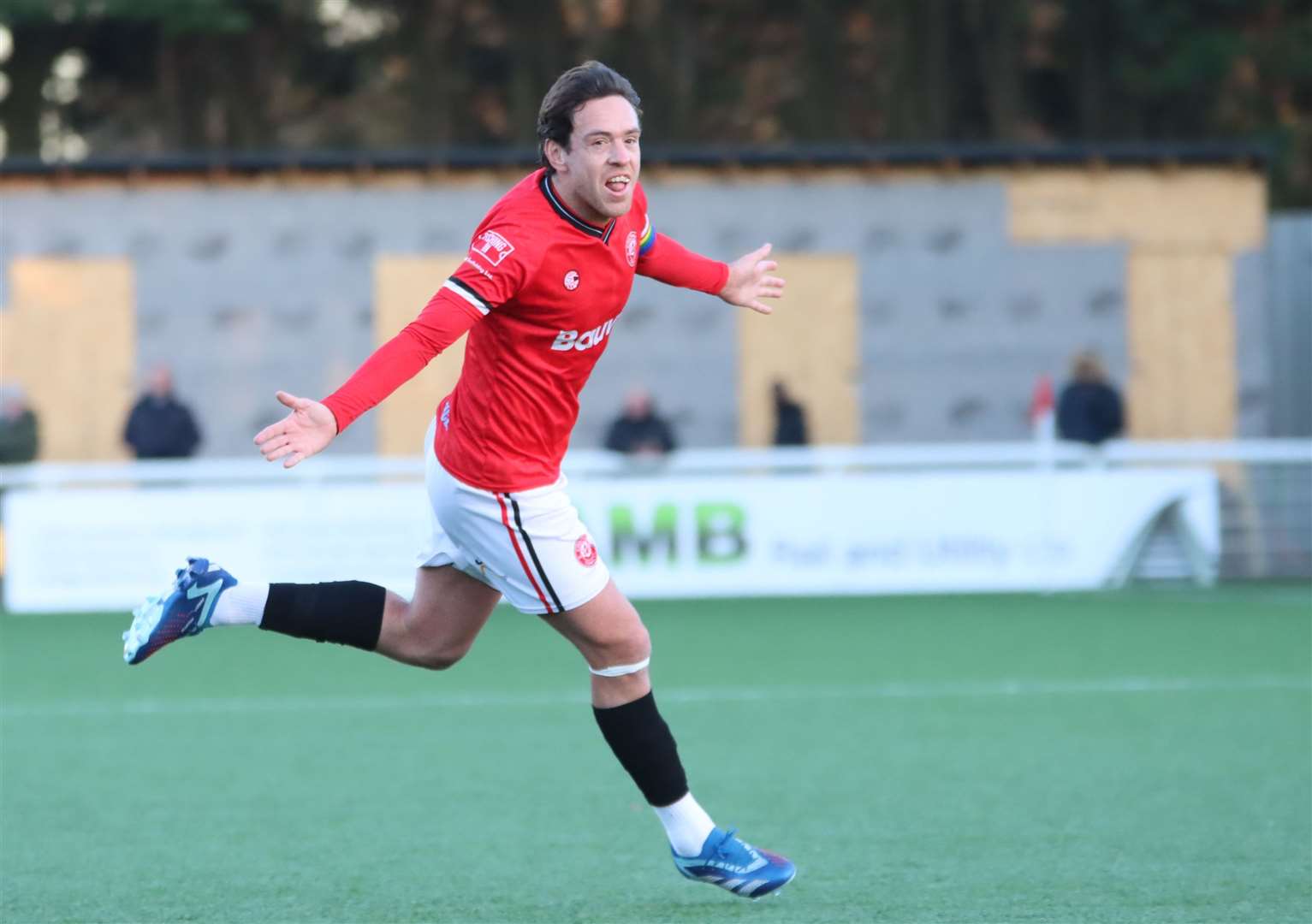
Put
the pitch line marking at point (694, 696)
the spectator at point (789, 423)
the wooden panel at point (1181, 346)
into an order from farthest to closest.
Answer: the wooden panel at point (1181, 346) < the spectator at point (789, 423) < the pitch line marking at point (694, 696)

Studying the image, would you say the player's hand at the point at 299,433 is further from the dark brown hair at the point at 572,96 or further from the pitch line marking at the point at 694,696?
the pitch line marking at the point at 694,696

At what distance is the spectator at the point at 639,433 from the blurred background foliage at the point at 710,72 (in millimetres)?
11858

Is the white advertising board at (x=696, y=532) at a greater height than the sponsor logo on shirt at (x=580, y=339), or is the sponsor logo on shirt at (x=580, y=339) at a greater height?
the sponsor logo on shirt at (x=580, y=339)

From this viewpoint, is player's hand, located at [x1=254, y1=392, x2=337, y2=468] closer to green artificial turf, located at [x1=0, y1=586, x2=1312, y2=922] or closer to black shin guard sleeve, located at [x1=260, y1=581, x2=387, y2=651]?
black shin guard sleeve, located at [x1=260, y1=581, x2=387, y2=651]

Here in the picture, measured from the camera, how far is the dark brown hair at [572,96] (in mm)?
4859

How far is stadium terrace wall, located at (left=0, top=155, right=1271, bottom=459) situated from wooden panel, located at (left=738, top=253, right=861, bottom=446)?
24 mm

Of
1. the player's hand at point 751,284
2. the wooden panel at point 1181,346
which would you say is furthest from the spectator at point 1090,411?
the player's hand at point 751,284

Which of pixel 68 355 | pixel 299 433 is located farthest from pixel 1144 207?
pixel 299 433

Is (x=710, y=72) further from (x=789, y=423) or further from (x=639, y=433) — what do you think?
(x=639, y=433)

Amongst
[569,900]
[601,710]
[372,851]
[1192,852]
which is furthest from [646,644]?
[1192,852]

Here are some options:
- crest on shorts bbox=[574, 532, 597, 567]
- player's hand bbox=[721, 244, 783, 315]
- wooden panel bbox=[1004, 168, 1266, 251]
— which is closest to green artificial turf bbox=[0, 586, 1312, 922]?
crest on shorts bbox=[574, 532, 597, 567]

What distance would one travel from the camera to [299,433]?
4.46 m

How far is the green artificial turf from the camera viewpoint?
5320mm

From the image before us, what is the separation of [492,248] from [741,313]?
50.1 feet
